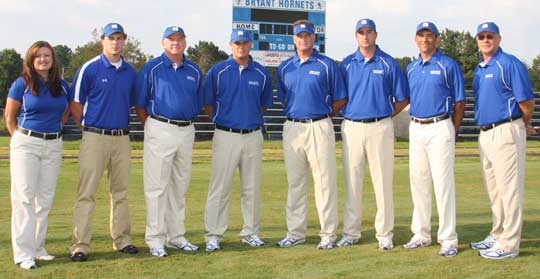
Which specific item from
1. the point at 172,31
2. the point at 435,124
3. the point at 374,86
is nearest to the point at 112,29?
the point at 172,31

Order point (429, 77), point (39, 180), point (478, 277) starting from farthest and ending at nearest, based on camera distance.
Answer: point (429, 77)
point (39, 180)
point (478, 277)

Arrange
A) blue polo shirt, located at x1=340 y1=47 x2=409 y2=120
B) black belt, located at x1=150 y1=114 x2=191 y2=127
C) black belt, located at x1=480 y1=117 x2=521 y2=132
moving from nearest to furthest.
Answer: black belt, located at x1=480 y1=117 x2=521 y2=132 < black belt, located at x1=150 y1=114 x2=191 y2=127 < blue polo shirt, located at x1=340 y1=47 x2=409 y2=120

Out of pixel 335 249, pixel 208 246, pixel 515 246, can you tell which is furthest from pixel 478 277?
pixel 208 246

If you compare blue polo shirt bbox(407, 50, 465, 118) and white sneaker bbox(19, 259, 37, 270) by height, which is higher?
blue polo shirt bbox(407, 50, 465, 118)

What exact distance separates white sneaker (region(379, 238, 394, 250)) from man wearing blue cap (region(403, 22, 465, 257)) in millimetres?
161

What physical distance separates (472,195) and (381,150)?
554cm

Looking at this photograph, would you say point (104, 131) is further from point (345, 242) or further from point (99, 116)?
point (345, 242)

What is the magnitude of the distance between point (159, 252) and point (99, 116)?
152 cm

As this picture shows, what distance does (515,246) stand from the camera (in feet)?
22.1

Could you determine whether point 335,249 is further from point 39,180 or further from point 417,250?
point 39,180

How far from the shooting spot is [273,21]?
98.6 feet

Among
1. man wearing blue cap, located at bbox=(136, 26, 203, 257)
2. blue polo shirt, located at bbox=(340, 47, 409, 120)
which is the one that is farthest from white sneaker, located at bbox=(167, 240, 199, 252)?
blue polo shirt, located at bbox=(340, 47, 409, 120)

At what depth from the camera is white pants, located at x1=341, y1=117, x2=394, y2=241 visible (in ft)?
23.9

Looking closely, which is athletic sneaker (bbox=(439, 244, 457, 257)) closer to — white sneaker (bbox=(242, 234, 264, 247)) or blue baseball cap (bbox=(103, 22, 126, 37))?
white sneaker (bbox=(242, 234, 264, 247))
